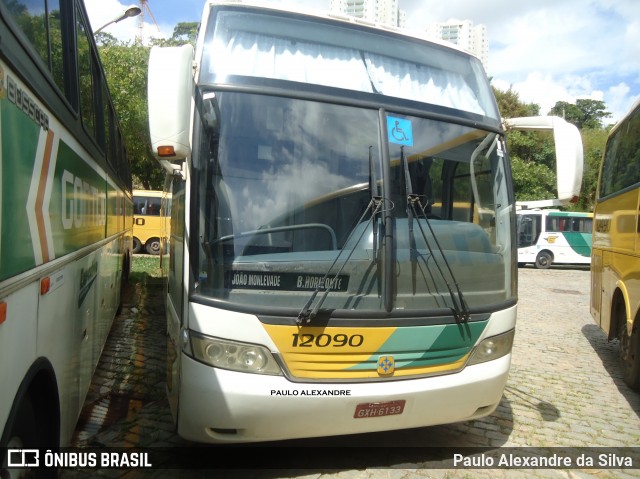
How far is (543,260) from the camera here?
77.6 feet

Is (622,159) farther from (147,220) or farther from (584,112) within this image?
(584,112)

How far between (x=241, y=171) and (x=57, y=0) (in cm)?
155

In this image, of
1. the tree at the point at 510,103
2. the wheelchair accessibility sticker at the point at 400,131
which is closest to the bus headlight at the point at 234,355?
the wheelchair accessibility sticker at the point at 400,131

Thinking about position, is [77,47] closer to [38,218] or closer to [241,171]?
[241,171]

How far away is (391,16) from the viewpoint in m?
6.31

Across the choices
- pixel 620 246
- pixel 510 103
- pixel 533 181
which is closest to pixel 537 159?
pixel 533 181

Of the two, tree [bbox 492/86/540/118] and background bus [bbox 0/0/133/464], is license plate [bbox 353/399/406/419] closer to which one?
background bus [bbox 0/0/133/464]

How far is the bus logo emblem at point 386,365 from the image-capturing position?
333cm

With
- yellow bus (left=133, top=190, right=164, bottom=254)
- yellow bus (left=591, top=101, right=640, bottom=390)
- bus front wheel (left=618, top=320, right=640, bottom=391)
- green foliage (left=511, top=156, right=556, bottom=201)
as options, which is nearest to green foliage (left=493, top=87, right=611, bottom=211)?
green foliage (left=511, top=156, right=556, bottom=201)

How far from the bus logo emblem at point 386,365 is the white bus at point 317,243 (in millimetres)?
14

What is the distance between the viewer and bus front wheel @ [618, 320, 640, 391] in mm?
5480

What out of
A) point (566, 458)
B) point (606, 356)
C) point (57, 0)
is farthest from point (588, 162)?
point (57, 0)

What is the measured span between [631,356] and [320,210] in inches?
173

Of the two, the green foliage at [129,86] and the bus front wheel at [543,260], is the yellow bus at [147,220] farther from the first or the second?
the bus front wheel at [543,260]
